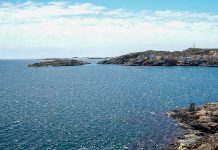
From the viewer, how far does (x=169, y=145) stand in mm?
65312

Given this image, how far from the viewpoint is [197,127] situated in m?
76.9

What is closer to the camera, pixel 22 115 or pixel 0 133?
pixel 0 133

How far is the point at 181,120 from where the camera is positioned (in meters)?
85.4

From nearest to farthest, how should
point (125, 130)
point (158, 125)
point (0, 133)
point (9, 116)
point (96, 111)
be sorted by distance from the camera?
point (0, 133)
point (125, 130)
point (158, 125)
point (9, 116)
point (96, 111)

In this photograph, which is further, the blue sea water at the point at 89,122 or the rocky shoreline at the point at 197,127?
the blue sea water at the point at 89,122

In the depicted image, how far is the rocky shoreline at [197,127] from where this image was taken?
2388 inches

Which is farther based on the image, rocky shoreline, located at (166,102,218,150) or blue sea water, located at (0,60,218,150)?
blue sea water, located at (0,60,218,150)

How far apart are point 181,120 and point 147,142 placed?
20890mm

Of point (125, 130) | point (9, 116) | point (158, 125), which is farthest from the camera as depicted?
point (9, 116)

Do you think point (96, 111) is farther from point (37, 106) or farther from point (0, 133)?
point (0, 133)

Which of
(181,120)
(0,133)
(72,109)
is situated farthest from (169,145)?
(72,109)

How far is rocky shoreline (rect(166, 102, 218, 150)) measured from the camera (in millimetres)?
60656

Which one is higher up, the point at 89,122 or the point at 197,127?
the point at 89,122

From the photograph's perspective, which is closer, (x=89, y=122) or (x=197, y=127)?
(x=197, y=127)
